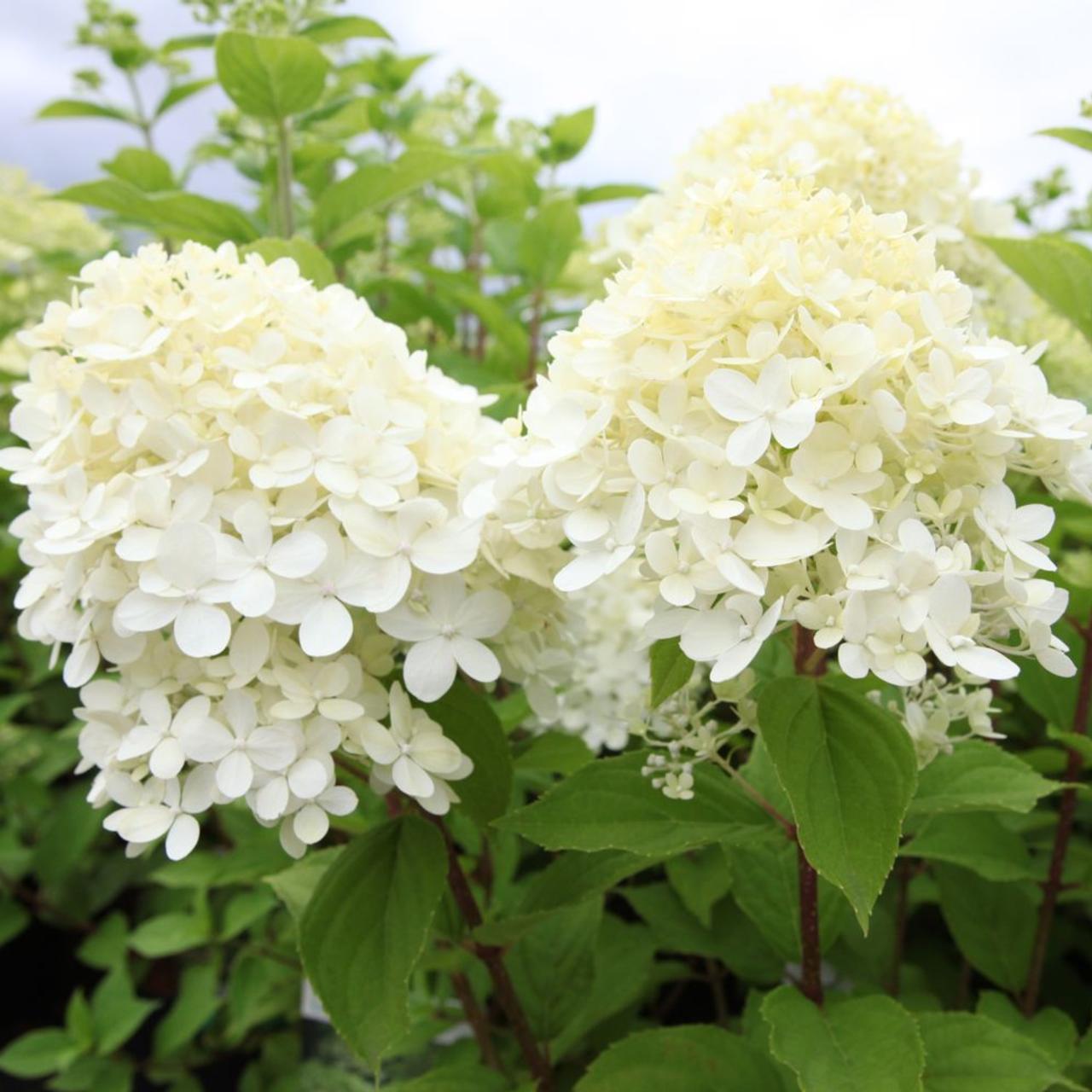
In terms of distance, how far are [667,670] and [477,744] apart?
19 centimetres

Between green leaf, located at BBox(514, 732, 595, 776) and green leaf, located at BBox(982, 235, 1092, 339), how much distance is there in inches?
25.2

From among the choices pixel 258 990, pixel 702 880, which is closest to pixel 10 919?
pixel 258 990

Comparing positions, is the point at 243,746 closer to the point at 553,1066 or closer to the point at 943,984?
the point at 553,1066

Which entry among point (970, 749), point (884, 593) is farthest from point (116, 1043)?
point (884, 593)

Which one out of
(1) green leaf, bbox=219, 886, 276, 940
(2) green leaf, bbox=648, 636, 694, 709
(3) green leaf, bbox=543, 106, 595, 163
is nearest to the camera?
(2) green leaf, bbox=648, 636, 694, 709

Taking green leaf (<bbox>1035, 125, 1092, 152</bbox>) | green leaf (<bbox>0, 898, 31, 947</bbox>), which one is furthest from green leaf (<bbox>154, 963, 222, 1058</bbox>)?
green leaf (<bbox>1035, 125, 1092, 152</bbox>)

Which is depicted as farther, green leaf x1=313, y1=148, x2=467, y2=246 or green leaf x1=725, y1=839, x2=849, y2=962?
green leaf x1=313, y1=148, x2=467, y2=246

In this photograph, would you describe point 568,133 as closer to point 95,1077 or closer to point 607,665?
point 607,665

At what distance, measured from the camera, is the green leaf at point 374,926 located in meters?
0.77

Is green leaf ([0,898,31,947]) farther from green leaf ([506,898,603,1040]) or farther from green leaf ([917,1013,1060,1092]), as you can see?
green leaf ([917,1013,1060,1092])

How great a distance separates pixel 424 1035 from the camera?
123 cm

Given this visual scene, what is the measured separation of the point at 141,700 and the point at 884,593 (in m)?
0.52

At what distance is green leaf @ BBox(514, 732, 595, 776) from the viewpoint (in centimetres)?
100

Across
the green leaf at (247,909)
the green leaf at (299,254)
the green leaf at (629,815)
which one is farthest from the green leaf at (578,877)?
the green leaf at (247,909)
